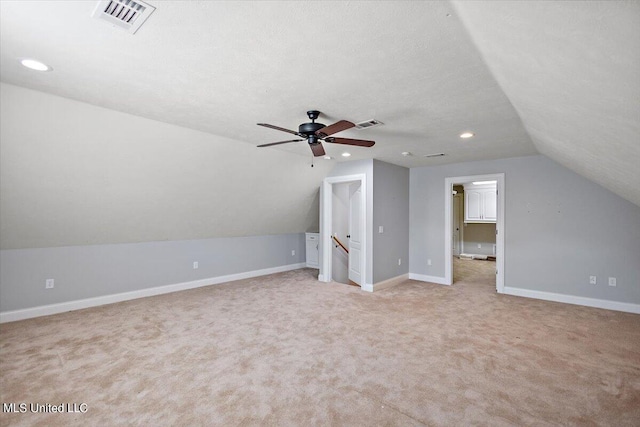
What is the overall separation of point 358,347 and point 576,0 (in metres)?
3.03

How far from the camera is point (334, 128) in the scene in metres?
2.67

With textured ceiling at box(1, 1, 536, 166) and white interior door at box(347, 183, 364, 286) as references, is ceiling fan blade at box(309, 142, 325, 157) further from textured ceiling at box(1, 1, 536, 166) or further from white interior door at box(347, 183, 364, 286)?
white interior door at box(347, 183, 364, 286)

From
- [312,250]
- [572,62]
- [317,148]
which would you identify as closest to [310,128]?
[317,148]

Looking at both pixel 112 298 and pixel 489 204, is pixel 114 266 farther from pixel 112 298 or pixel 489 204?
pixel 489 204

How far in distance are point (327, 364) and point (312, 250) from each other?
4.74 metres

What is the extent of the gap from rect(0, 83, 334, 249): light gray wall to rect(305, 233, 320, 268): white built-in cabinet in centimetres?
181

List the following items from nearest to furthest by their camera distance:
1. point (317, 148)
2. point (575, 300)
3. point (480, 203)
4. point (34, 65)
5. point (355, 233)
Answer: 1. point (34, 65)
2. point (317, 148)
3. point (575, 300)
4. point (355, 233)
5. point (480, 203)

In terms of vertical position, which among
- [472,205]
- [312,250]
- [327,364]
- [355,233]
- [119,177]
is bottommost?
[327,364]

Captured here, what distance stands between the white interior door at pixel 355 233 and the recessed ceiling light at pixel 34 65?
4412 mm

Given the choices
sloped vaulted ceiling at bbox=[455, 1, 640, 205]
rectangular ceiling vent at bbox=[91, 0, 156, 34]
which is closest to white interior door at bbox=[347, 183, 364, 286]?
sloped vaulted ceiling at bbox=[455, 1, 640, 205]

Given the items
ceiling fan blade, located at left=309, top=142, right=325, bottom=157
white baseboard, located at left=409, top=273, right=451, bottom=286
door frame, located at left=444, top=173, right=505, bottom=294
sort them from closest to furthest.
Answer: ceiling fan blade, located at left=309, top=142, right=325, bottom=157, door frame, located at left=444, top=173, right=505, bottom=294, white baseboard, located at left=409, top=273, right=451, bottom=286

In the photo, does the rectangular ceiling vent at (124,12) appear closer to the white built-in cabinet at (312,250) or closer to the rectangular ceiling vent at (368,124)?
the rectangular ceiling vent at (368,124)

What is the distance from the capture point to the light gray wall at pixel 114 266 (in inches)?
155

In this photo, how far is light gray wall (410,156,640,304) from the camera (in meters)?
4.35
